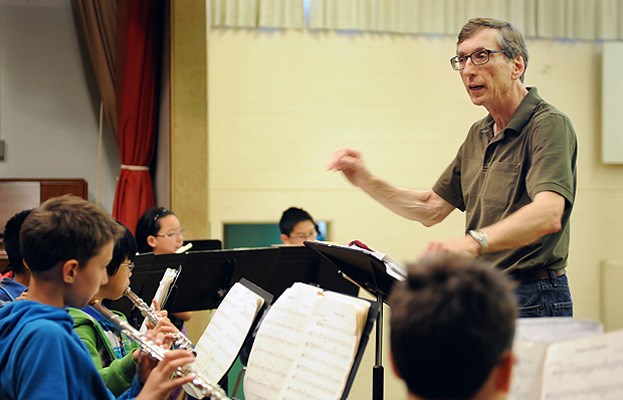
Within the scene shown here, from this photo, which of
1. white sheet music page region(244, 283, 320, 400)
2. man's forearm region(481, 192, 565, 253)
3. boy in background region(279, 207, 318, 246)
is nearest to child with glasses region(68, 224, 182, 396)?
white sheet music page region(244, 283, 320, 400)

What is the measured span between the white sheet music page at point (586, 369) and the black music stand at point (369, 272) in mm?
606

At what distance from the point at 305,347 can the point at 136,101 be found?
Answer: 12.1 ft

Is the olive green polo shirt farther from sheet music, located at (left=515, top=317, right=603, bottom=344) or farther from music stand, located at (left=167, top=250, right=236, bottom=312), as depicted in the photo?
music stand, located at (left=167, top=250, right=236, bottom=312)

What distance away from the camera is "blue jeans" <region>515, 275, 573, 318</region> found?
2127mm

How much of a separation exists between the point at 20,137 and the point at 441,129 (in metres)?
2.81

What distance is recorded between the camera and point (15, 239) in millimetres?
2438

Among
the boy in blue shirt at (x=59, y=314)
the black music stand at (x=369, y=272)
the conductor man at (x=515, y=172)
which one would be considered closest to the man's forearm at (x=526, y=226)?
the conductor man at (x=515, y=172)

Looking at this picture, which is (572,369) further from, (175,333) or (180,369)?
(175,333)

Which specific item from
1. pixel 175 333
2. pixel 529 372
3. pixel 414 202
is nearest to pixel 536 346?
pixel 529 372

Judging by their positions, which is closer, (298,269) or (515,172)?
(515,172)

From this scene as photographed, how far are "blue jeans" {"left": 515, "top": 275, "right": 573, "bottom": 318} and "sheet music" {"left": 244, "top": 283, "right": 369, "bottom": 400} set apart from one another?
558 mm

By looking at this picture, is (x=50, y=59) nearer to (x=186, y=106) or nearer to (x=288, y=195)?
(x=186, y=106)

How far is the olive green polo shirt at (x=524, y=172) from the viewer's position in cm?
212

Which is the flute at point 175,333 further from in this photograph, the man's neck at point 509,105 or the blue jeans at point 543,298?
the man's neck at point 509,105
